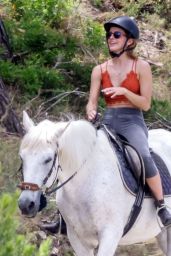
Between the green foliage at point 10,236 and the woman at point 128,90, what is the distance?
209cm

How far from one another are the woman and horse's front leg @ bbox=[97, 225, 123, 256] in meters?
0.60

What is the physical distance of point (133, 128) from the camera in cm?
535

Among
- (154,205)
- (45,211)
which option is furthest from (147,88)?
(45,211)

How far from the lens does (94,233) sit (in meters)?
4.94

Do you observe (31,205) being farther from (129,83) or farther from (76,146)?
(129,83)

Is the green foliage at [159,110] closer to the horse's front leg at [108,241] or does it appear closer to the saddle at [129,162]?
the saddle at [129,162]

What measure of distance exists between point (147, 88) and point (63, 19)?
6.85 metres

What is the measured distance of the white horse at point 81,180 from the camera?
4.49 m

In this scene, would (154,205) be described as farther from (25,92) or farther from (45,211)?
(25,92)

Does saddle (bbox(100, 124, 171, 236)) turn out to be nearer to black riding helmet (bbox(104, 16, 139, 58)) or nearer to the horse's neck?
the horse's neck

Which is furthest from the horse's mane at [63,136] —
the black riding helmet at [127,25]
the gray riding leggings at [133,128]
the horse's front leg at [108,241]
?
the black riding helmet at [127,25]

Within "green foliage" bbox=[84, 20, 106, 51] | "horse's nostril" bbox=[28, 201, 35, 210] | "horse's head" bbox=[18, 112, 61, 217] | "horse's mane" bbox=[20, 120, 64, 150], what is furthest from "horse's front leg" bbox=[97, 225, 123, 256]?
"green foliage" bbox=[84, 20, 106, 51]

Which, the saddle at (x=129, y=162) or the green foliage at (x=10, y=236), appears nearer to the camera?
the green foliage at (x=10, y=236)

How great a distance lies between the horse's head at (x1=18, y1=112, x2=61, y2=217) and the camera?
4414 millimetres
